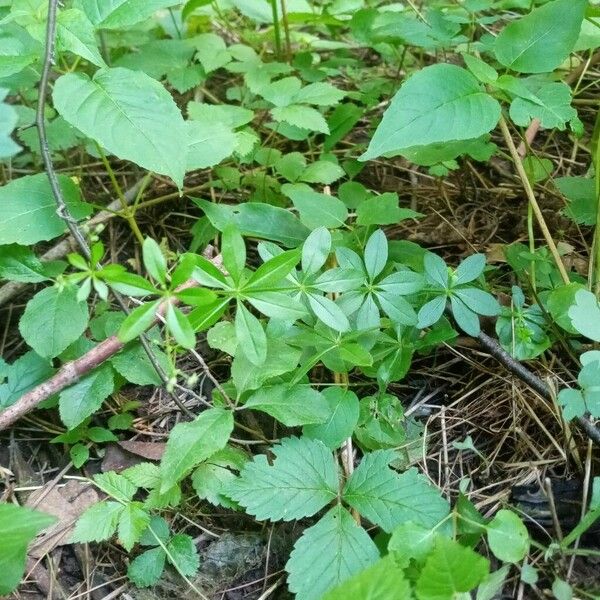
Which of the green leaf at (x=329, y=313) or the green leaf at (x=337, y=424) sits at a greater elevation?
the green leaf at (x=329, y=313)

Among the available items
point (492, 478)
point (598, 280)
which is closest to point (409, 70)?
point (598, 280)

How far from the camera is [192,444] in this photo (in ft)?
4.36

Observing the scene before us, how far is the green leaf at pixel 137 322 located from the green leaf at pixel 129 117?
1.05 ft

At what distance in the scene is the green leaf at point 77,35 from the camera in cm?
140

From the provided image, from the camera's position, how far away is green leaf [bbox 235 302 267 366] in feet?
4.22

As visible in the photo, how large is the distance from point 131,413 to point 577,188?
1427mm

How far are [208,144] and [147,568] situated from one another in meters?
1.04

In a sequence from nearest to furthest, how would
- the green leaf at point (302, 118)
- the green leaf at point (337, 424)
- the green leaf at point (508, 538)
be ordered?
the green leaf at point (508, 538), the green leaf at point (337, 424), the green leaf at point (302, 118)

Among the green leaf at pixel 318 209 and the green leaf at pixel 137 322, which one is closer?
the green leaf at pixel 137 322

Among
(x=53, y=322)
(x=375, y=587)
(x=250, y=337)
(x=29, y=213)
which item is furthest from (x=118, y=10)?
(x=375, y=587)

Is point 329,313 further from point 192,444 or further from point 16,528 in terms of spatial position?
point 16,528

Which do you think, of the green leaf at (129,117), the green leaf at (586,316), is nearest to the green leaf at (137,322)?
the green leaf at (129,117)

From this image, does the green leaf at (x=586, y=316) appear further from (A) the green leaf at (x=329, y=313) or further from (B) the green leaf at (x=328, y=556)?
(B) the green leaf at (x=328, y=556)

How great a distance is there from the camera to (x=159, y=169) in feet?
4.37
